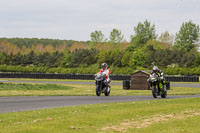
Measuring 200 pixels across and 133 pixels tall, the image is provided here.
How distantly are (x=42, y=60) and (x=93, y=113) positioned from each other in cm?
9597

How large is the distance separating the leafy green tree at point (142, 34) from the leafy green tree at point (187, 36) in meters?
21.4

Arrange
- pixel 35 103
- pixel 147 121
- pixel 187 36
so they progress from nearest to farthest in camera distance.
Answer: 1. pixel 147 121
2. pixel 35 103
3. pixel 187 36

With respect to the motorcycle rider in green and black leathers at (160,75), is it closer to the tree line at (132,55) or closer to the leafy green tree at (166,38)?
the tree line at (132,55)

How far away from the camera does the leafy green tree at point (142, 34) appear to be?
13670 cm

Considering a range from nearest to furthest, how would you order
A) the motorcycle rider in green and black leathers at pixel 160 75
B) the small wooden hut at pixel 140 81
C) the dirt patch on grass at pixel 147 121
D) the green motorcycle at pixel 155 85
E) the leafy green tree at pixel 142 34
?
the dirt patch on grass at pixel 147 121 → the green motorcycle at pixel 155 85 → the motorcycle rider in green and black leathers at pixel 160 75 → the small wooden hut at pixel 140 81 → the leafy green tree at pixel 142 34

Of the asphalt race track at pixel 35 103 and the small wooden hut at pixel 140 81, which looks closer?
the asphalt race track at pixel 35 103

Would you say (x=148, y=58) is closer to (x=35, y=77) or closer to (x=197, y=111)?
(x=35, y=77)

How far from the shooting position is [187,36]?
116 metres

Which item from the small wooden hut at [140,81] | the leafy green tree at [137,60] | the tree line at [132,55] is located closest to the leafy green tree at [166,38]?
the tree line at [132,55]

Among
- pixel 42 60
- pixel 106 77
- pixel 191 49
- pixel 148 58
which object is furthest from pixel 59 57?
pixel 106 77

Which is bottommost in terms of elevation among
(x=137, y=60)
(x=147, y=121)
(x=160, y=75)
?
(x=147, y=121)

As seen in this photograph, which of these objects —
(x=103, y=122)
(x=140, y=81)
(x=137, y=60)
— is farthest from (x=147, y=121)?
(x=137, y=60)

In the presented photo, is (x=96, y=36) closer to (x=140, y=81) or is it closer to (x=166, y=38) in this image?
(x=166, y=38)

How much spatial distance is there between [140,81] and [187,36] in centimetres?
8343
